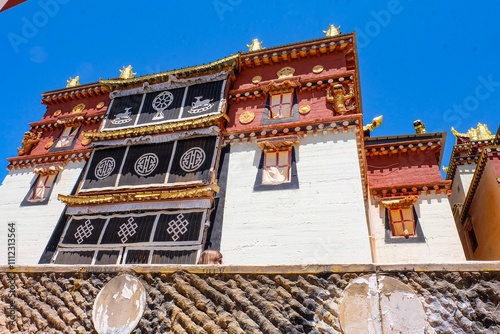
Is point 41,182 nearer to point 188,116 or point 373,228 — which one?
point 188,116

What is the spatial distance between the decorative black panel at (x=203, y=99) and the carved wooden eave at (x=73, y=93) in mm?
5779

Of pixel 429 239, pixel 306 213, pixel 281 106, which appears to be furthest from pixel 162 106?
pixel 429 239

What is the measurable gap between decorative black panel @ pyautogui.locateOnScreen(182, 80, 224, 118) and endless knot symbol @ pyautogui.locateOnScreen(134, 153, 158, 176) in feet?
7.25

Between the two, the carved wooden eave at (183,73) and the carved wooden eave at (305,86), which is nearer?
the carved wooden eave at (305,86)

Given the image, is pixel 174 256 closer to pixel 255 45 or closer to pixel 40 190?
pixel 40 190

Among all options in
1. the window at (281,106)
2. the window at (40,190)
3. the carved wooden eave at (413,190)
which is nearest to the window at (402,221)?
the carved wooden eave at (413,190)

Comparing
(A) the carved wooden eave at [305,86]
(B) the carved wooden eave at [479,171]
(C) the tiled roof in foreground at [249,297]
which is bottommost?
(C) the tiled roof in foreground at [249,297]

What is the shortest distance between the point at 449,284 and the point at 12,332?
605cm

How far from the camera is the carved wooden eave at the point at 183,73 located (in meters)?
14.7

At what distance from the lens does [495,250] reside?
13477 mm

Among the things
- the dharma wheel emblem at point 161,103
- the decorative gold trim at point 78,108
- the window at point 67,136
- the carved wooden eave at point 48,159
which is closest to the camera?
the dharma wheel emblem at point 161,103

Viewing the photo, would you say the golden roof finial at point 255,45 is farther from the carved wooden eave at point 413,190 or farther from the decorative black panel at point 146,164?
the carved wooden eave at point 413,190

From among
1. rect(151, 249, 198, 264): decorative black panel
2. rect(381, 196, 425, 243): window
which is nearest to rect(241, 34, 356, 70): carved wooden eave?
rect(381, 196, 425, 243): window

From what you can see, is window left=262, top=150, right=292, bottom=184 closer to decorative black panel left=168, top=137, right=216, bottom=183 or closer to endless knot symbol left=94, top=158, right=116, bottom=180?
decorative black panel left=168, top=137, right=216, bottom=183
